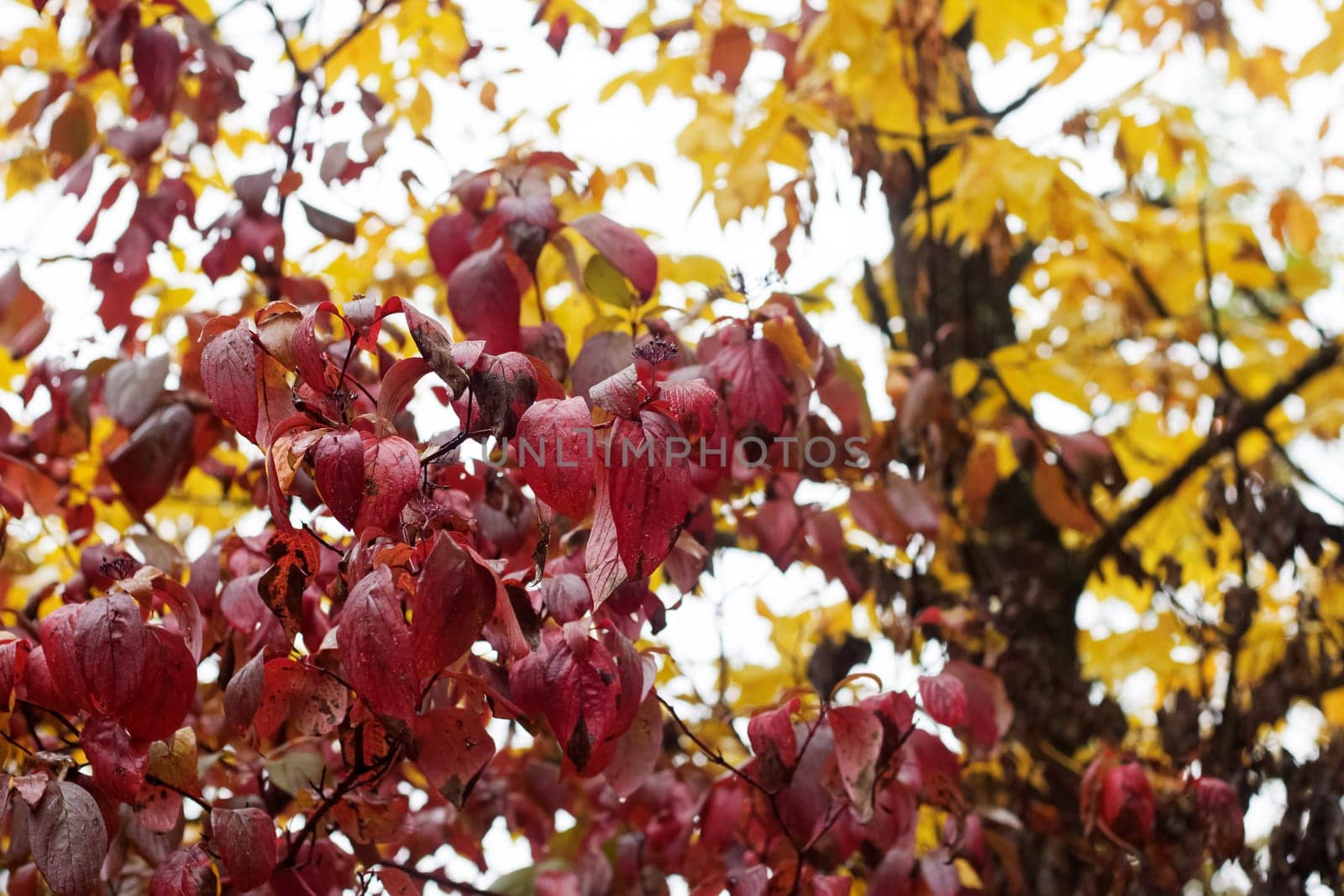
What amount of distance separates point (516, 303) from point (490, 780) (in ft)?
3.16

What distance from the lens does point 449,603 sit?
813mm

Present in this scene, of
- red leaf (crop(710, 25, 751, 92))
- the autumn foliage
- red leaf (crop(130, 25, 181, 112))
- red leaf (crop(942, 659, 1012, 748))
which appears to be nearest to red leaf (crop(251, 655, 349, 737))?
the autumn foliage

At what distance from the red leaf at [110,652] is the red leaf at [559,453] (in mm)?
363

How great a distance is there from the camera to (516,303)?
133 cm

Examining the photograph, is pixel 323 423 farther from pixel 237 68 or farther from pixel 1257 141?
pixel 1257 141

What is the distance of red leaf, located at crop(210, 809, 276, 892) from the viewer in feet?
3.32

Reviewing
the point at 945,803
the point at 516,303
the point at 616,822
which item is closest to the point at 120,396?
the point at 516,303

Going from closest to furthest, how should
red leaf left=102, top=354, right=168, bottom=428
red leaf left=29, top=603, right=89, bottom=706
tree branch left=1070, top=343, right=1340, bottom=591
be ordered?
1. red leaf left=29, top=603, right=89, bottom=706
2. red leaf left=102, top=354, right=168, bottom=428
3. tree branch left=1070, top=343, right=1340, bottom=591

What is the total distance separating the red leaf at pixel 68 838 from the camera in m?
0.92

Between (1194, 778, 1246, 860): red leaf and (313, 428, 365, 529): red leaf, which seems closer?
(313, 428, 365, 529): red leaf

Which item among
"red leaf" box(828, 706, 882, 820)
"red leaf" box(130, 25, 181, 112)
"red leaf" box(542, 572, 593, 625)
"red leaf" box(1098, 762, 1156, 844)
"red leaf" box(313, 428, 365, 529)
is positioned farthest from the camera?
"red leaf" box(130, 25, 181, 112)

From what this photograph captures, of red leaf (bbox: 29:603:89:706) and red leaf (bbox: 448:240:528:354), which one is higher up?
red leaf (bbox: 448:240:528:354)

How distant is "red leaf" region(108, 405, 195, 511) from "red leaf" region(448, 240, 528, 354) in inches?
18.3

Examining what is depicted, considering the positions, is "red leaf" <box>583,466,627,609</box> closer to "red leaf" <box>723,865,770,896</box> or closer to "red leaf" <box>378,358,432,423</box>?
"red leaf" <box>378,358,432,423</box>
